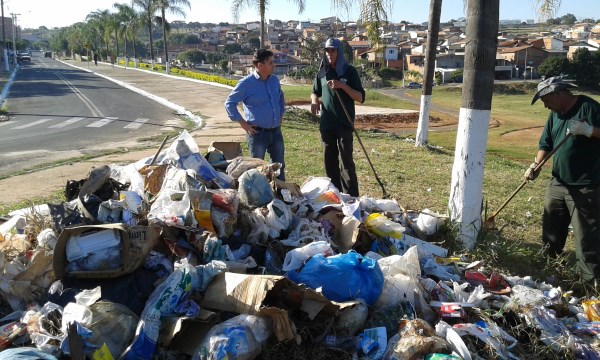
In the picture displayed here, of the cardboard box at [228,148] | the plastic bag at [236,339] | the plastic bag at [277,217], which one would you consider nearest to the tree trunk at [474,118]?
the plastic bag at [277,217]

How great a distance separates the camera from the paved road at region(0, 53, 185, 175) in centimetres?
1110

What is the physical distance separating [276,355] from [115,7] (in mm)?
62792

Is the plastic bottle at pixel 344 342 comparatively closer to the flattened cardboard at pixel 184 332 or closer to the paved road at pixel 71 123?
the flattened cardboard at pixel 184 332

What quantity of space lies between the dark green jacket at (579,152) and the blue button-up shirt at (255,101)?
2.88m

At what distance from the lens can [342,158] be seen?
5.92 m

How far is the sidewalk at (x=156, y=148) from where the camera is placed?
23.1ft

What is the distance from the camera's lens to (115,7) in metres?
58.7

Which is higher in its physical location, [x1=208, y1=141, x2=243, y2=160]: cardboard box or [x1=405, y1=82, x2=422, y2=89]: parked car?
[x1=208, y1=141, x2=243, y2=160]: cardboard box

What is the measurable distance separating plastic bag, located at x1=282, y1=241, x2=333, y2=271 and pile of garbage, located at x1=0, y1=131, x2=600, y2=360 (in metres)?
0.01

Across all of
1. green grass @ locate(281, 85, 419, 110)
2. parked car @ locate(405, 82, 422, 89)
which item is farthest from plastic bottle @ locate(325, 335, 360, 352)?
parked car @ locate(405, 82, 422, 89)

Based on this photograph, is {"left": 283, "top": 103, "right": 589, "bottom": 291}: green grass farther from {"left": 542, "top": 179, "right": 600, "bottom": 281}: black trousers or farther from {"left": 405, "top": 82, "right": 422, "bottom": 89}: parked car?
{"left": 405, "top": 82, "right": 422, "bottom": 89}: parked car

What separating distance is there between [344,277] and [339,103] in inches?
→ 117

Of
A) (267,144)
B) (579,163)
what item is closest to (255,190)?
(267,144)

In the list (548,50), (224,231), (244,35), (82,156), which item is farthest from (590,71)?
(244,35)
